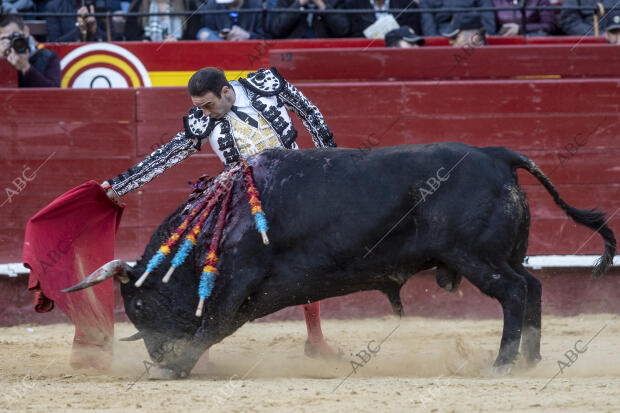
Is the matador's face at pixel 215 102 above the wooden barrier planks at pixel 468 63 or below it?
above

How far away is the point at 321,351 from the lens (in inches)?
176

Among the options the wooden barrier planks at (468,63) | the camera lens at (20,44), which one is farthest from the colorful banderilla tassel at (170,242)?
the camera lens at (20,44)

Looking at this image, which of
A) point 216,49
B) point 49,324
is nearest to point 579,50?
point 216,49

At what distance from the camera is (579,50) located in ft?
19.1

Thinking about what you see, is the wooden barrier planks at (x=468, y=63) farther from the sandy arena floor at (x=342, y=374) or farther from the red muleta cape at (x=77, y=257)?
the red muleta cape at (x=77, y=257)

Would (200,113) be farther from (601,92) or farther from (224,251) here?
(601,92)

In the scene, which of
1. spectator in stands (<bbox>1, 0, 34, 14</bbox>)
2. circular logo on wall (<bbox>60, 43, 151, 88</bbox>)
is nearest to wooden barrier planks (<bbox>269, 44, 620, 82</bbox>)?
circular logo on wall (<bbox>60, 43, 151, 88</bbox>)

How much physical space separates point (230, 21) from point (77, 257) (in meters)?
2.99

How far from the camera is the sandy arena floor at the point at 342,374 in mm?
3223

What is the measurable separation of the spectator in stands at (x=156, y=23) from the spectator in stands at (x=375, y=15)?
1237 millimetres

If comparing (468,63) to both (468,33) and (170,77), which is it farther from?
(170,77)

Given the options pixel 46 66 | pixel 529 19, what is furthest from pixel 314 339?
pixel 529 19

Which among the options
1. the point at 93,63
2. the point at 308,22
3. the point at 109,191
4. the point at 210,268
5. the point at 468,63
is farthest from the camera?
the point at 308,22

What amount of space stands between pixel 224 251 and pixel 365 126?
6.56 feet
